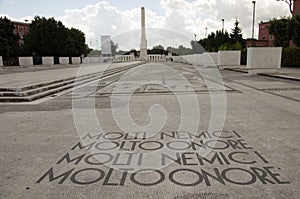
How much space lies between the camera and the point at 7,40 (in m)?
40.3

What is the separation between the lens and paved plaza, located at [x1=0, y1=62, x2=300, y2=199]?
9.77ft

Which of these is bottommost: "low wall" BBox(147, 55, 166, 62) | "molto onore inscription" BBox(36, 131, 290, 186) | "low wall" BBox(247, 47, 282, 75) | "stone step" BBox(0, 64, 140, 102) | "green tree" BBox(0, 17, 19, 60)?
"molto onore inscription" BBox(36, 131, 290, 186)

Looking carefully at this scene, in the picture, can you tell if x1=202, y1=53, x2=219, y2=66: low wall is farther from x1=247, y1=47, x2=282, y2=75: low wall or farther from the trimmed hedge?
x1=247, y1=47, x2=282, y2=75: low wall

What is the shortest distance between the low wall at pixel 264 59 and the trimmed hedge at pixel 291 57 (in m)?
9.30

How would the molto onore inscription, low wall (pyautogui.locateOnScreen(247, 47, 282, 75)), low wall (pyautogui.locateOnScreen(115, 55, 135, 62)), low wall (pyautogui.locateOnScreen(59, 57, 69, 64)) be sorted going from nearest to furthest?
the molto onore inscription → low wall (pyautogui.locateOnScreen(247, 47, 282, 75)) → low wall (pyautogui.locateOnScreen(59, 57, 69, 64)) → low wall (pyautogui.locateOnScreen(115, 55, 135, 62))

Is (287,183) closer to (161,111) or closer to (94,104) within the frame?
(161,111)

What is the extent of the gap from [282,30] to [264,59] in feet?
59.5

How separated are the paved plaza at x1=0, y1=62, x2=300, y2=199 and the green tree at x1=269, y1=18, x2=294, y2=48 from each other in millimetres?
29521

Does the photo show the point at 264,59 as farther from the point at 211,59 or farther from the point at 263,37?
the point at 263,37

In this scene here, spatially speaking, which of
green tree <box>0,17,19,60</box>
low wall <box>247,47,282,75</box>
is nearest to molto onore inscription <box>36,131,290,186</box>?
low wall <box>247,47,282,75</box>

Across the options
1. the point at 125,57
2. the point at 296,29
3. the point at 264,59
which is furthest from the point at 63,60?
the point at 264,59

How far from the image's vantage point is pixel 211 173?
3.33 metres

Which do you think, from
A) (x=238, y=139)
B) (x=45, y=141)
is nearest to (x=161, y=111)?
(x=238, y=139)

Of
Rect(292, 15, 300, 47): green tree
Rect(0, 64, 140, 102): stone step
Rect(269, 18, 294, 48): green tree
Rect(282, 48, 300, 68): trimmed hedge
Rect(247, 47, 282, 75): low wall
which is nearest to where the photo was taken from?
Rect(0, 64, 140, 102): stone step
